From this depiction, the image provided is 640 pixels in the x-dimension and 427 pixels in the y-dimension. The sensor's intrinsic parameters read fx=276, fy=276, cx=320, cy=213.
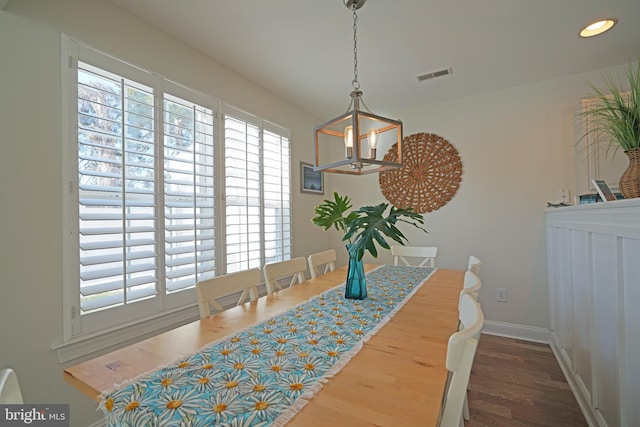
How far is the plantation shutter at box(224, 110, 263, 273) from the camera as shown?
7.34 ft

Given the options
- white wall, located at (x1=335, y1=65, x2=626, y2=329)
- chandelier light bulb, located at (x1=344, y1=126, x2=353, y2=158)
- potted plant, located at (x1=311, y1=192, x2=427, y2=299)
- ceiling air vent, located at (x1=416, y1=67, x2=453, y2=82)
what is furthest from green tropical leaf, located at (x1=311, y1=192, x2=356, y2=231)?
white wall, located at (x1=335, y1=65, x2=626, y2=329)

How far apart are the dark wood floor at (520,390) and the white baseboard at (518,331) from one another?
9cm

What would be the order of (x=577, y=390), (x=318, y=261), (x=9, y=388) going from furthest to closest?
(x=318, y=261) → (x=577, y=390) → (x=9, y=388)

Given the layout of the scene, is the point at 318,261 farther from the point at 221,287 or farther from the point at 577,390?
the point at 577,390

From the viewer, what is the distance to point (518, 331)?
2652 millimetres

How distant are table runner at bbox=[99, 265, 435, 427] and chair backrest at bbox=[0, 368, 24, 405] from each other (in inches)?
6.3

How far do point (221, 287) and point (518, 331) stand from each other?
2816mm

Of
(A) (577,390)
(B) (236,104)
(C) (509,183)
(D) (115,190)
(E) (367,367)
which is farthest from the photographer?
(C) (509,183)

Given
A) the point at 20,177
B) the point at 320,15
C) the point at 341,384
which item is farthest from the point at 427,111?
the point at 20,177

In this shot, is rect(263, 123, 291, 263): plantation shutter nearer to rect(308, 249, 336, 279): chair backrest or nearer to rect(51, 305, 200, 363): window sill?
rect(308, 249, 336, 279): chair backrest

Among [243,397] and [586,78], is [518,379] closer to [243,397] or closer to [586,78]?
[243,397]

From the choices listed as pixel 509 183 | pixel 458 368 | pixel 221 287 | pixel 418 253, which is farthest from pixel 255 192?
pixel 509 183

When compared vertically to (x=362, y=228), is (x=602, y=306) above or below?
below

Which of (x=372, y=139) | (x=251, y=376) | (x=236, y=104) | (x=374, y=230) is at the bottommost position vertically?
(x=251, y=376)
